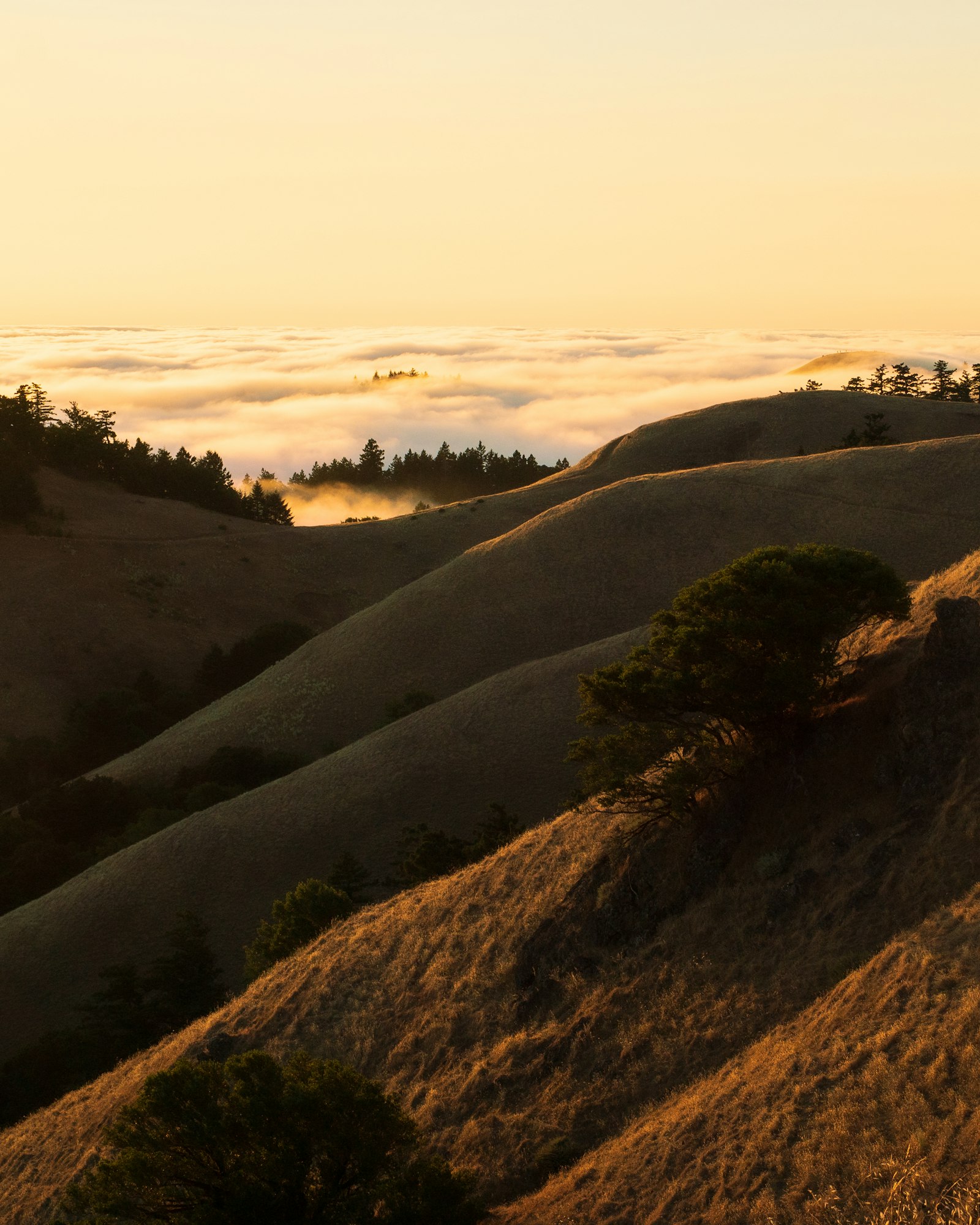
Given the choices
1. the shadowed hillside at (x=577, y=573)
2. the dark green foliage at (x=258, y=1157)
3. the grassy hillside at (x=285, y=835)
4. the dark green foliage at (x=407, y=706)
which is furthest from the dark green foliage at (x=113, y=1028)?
the shadowed hillside at (x=577, y=573)

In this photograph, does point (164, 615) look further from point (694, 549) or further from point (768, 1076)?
point (768, 1076)

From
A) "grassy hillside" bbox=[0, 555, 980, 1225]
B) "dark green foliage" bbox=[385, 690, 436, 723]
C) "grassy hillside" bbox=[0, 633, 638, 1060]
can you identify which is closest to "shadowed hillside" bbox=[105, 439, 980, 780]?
"dark green foliage" bbox=[385, 690, 436, 723]

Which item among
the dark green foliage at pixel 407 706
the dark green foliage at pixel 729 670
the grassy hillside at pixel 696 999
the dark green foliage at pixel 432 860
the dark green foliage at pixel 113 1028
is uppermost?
the dark green foliage at pixel 729 670

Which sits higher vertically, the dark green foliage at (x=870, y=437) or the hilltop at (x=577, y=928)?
the dark green foliage at (x=870, y=437)

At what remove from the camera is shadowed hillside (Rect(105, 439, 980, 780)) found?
63.8 m

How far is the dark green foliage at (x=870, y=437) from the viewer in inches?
3612

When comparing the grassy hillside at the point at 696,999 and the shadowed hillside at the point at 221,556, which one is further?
the shadowed hillside at the point at 221,556

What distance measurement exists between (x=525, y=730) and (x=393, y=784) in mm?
6773

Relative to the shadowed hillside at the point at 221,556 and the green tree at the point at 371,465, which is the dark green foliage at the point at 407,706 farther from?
the green tree at the point at 371,465

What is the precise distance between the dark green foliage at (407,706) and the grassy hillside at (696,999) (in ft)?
87.5

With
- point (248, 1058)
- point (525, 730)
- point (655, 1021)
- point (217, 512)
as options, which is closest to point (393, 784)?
point (525, 730)

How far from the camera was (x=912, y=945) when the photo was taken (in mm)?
17922

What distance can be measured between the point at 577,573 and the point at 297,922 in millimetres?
42131

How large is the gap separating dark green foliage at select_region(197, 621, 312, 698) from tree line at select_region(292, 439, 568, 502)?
80431 mm
